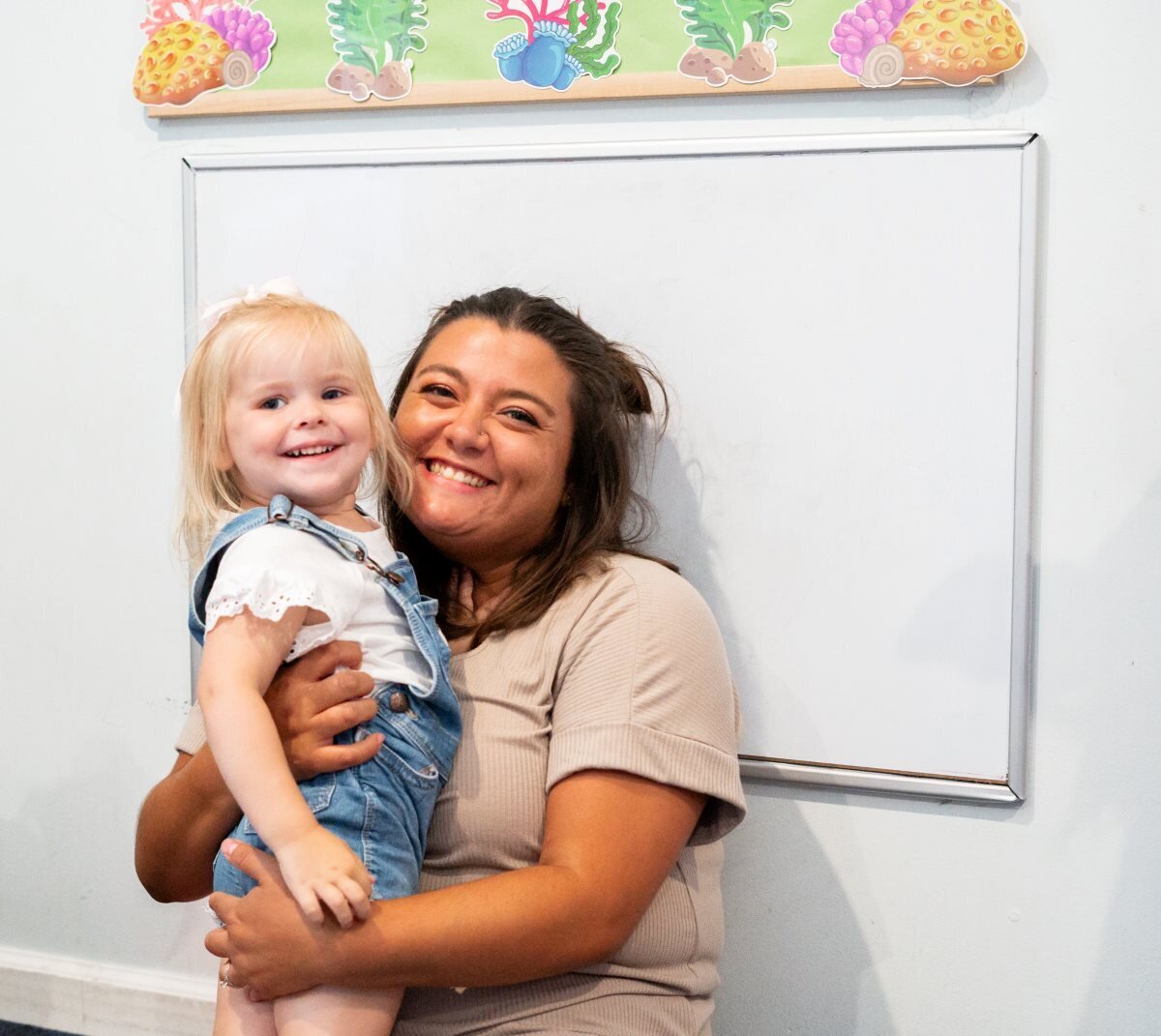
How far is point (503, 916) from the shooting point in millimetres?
1163

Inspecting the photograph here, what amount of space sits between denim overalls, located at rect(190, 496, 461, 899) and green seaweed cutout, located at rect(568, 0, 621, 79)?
811 mm

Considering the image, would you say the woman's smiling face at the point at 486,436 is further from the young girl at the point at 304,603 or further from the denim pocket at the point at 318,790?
the denim pocket at the point at 318,790

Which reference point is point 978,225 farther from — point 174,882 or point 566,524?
point 174,882

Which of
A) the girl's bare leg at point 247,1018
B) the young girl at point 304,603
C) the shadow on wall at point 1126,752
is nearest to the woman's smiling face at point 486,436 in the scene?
the young girl at point 304,603

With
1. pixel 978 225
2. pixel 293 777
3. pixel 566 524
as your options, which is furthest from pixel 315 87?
pixel 293 777

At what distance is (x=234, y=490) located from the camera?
4.18 ft

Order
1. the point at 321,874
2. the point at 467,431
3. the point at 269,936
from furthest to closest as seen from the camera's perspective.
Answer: the point at 467,431 < the point at 269,936 < the point at 321,874

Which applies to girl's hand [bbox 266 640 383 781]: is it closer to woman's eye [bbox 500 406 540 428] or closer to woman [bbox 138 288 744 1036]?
woman [bbox 138 288 744 1036]

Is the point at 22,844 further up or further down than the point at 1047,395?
further down

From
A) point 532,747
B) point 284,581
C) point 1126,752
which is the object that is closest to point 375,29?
point 284,581

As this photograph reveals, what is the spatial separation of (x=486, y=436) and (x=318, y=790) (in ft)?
1.61

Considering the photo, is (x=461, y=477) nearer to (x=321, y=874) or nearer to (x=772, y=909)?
(x=321, y=874)

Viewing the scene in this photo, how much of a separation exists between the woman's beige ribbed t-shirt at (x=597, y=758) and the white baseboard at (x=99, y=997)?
82 centimetres

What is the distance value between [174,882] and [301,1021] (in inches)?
14.8
